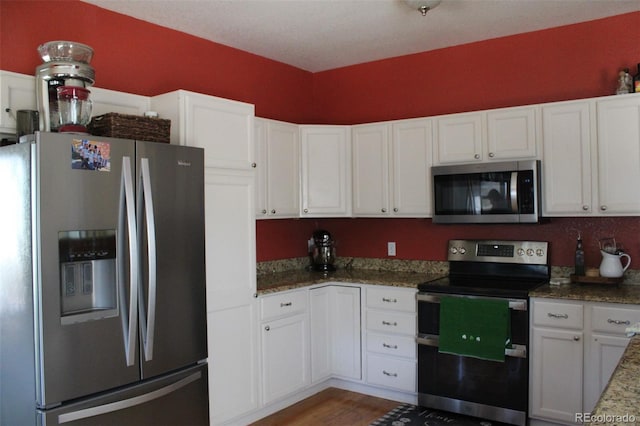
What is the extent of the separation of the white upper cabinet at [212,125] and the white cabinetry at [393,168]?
1144 millimetres

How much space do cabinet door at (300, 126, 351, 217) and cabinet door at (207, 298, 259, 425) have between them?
3.78 ft

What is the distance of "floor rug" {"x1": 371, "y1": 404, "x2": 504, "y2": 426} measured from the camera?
3.40 m

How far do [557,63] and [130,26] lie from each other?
116 inches

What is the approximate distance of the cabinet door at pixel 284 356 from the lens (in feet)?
11.5

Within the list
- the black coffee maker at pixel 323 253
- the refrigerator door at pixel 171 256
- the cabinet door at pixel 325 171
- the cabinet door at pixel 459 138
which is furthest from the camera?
the black coffee maker at pixel 323 253

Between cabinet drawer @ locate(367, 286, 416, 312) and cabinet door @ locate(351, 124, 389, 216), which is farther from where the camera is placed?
cabinet door @ locate(351, 124, 389, 216)

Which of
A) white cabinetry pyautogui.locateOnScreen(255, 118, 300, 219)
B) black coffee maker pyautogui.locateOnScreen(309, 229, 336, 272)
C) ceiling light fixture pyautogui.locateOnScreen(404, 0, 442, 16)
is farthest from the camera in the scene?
black coffee maker pyautogui.locateOnScreen(309, 229, 336, 272)

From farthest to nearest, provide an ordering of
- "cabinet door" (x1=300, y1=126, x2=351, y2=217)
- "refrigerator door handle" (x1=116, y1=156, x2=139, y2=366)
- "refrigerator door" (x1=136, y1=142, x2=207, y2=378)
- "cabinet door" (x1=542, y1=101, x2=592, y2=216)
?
"cabinet door" (x1=300, y1=126, x2=351, y2=217)
"cabinet door" (x1=542, y1=101, x2=592, y2=216)
"refrigerator door" (x1=136, y1=142, x2=207, y2=378)
"refrigerator door handle" (x1=116, y1=156, x2=139, y2=366)

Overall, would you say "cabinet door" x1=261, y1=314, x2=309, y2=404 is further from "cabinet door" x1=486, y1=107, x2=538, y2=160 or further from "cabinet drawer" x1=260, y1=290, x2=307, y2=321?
"cabinet door" x1=486, y1=107, x2=538, y2=160

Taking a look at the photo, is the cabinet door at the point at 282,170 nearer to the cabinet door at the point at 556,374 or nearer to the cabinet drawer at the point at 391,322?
the cabinet drawer at the point at 391,322

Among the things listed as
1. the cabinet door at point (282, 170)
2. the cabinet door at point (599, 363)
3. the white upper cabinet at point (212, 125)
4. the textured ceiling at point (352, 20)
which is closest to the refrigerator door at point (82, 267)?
the white upper cabinet at point (212, 125)

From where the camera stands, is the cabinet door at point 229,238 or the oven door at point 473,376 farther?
the oven door at point 473,376

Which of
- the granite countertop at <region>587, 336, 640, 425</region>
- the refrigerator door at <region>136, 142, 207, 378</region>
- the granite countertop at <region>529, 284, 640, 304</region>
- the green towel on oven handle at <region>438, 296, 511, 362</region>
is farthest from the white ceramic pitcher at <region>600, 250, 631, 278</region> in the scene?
the refrigerator door at <region>136, 142, 207, 378</region>

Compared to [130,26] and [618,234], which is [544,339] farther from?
[130,26]
